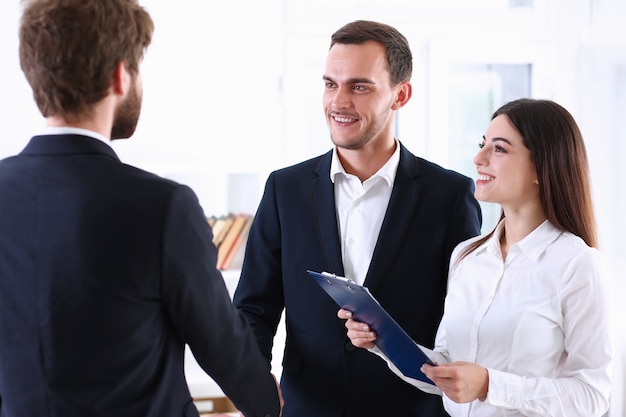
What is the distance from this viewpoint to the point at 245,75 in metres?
3.96

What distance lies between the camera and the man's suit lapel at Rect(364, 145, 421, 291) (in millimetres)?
1978

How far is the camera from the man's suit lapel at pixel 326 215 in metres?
2.02

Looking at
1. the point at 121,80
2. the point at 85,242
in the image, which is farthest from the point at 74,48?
the point at 85,242

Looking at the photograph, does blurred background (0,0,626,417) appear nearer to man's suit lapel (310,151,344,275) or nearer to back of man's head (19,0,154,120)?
man's suit lapel (310,151,344,275)

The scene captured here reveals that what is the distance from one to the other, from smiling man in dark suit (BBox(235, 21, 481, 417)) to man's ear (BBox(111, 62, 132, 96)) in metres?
0.88

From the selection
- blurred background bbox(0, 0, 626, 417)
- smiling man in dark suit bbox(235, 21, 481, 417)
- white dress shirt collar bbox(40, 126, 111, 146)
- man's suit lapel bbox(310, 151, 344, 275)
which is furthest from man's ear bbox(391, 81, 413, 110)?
blurred background bbox(0, 0, 626, 417)

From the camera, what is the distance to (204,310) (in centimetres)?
134

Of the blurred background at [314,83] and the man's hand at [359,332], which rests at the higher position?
the blurred background at [314,83]

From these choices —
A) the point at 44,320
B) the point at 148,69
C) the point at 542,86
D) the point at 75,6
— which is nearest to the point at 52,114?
the point at 75,6

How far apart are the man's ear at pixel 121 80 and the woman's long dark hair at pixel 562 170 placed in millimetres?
975

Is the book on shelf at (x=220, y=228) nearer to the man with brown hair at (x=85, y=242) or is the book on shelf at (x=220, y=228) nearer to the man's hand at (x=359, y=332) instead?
the man's hand at (x=359, y=332)

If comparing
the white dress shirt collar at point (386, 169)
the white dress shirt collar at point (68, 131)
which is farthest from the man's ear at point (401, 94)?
the white dress shirt collar at point (68, 131)

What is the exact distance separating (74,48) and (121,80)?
10 centimetres

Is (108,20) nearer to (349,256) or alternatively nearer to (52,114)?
(52,114)
